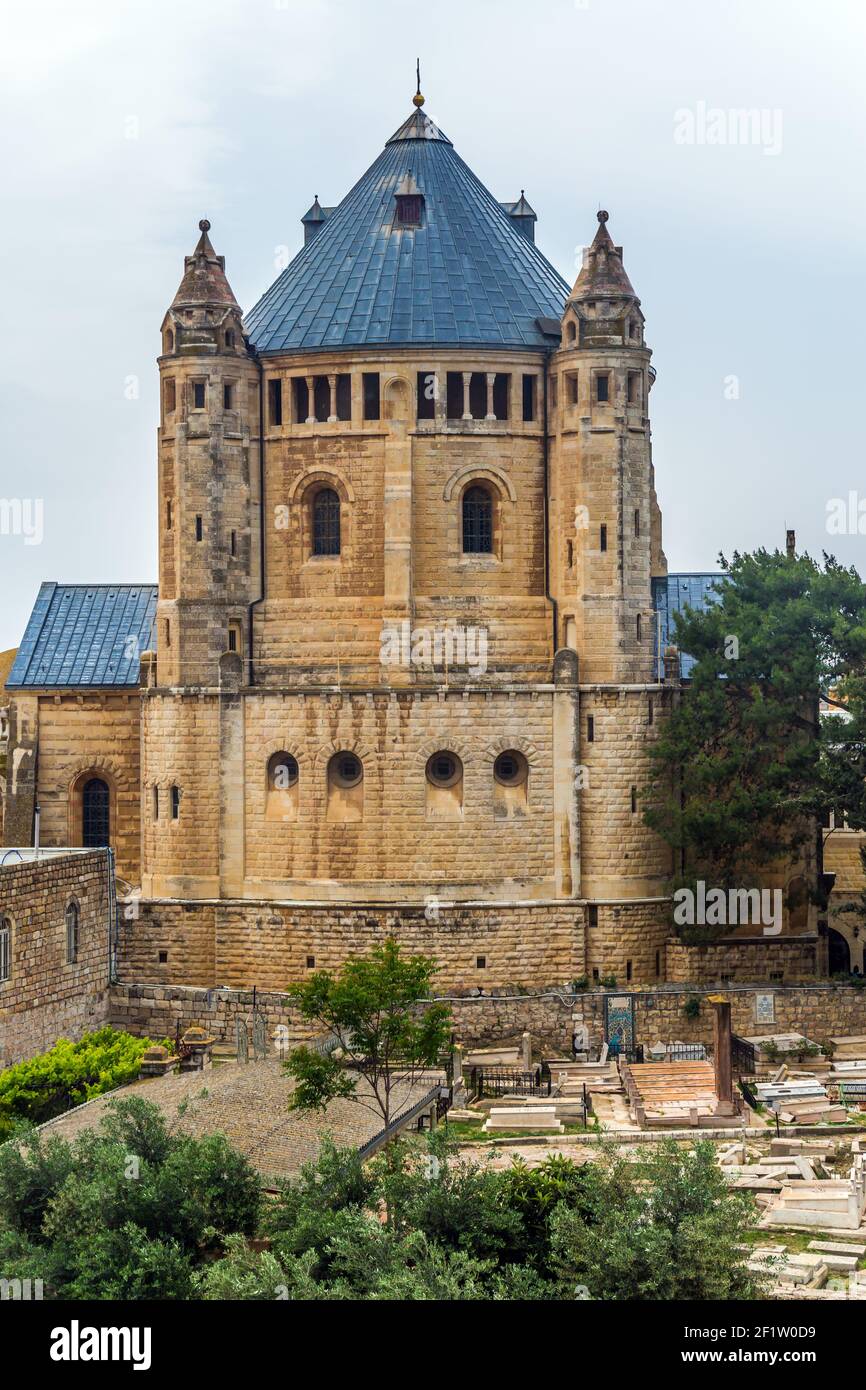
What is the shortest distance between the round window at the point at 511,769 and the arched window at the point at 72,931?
44.0 ft

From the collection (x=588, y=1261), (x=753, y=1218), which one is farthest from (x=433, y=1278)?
(x=753, y=1218)

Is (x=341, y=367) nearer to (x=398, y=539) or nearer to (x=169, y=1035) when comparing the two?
(x=398, y=539)

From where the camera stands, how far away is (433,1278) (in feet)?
122

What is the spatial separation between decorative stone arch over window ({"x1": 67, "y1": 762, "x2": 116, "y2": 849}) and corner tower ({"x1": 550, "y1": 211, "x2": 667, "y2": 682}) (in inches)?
656

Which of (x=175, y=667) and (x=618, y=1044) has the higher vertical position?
(x=175, y=667)

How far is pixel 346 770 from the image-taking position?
68250 millimetres

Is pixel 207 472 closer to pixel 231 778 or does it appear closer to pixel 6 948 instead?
pixel 231 778

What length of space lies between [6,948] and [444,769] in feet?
50.9

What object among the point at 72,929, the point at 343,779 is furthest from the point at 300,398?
→ the point at 72,929

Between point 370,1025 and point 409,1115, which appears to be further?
point 370,1025

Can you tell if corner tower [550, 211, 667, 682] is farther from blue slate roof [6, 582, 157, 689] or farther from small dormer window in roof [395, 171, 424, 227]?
blue slate roof [6, 582, 157, 689]

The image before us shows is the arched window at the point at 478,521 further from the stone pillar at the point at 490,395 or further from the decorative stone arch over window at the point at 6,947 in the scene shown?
the decorative stone arch over window at the point at 6,947

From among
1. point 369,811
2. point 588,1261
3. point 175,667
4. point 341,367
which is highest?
point 341,367
